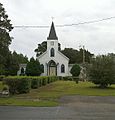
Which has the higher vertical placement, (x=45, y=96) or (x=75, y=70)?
(x=75, y=70)

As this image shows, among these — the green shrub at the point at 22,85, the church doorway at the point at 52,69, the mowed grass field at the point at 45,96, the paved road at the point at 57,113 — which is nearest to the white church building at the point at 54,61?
the church doorway at the point at 52,69

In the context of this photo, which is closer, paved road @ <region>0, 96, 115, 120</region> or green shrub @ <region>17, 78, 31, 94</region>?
paved road @ <region>0, 96, 115, 120</region>

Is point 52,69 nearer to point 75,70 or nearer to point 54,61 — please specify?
point 54,61

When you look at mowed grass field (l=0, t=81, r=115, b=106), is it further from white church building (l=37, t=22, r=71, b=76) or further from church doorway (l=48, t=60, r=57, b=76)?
white church building (l=37, t=22, r=71, b=76)

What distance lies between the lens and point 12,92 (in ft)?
113

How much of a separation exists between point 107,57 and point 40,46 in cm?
8488

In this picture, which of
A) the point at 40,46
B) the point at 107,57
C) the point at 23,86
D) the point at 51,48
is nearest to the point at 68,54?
the point at 40,46

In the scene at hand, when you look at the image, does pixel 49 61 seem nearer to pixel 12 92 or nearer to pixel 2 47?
pixel 2 47

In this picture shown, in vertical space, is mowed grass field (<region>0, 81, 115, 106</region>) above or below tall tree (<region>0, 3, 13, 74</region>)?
below

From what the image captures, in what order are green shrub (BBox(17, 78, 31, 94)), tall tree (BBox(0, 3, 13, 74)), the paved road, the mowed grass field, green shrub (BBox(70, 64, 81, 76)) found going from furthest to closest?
green shrub (BBox(70, 64, 81, 76))
tall tree (BBox(0, 3, 13, 74))
green shrub (BBox(17, 78, 31, 94))
the mowed grass field
the paved road

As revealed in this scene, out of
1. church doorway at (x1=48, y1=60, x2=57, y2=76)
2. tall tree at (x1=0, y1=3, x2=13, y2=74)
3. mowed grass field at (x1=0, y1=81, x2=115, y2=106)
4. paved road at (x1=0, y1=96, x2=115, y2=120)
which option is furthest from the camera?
church doorway at (x1=48, y1=60, x2=57, y2=76)

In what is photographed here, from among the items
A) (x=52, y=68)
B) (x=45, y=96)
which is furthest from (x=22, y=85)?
(x=52, y=68)

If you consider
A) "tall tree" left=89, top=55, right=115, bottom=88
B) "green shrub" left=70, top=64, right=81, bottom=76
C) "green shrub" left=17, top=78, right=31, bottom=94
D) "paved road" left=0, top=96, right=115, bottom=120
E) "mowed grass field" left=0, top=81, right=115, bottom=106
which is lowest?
"paved road" left=0, top=96, right=115, bottom=120

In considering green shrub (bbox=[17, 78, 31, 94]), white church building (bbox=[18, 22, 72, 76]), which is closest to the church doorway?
white church building (bbox=[18, 22, 72, 76])
